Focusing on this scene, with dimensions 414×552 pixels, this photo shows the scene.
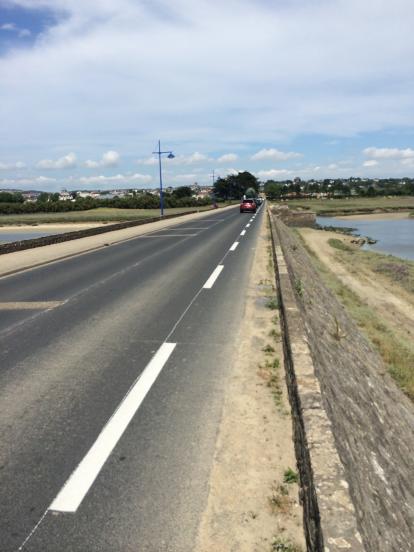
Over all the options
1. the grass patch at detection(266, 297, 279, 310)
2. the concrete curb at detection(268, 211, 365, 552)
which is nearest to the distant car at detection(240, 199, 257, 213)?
the grass patch at detection(266, 297, 279, 310)

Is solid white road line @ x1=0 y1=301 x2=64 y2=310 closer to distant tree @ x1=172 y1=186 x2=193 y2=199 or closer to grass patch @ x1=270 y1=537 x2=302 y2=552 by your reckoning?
grass patch @ x1=270 y1=537 x2=302 y2=552

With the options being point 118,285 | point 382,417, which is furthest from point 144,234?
point 382,417

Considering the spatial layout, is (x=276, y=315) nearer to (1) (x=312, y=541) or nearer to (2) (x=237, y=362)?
(2) (x=237, y=362)

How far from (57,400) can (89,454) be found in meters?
1.30

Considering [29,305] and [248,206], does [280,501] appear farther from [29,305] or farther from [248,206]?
[248,206]

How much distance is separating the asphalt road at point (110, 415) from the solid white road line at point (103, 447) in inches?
0.5

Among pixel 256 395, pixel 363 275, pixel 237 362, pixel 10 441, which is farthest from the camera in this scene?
pixel 363 275

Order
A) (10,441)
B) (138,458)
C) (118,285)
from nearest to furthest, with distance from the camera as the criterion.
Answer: (138,458), (10,441), (118,285)

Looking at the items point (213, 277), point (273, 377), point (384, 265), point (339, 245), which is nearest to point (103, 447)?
point (273, 377)

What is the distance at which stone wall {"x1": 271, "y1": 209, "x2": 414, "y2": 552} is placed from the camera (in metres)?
3.06

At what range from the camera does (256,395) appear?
5266 millimetres

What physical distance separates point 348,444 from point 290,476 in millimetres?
1350

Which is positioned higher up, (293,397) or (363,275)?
(293,397)

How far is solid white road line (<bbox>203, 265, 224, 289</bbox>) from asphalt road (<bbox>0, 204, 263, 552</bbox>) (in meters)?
0.98
